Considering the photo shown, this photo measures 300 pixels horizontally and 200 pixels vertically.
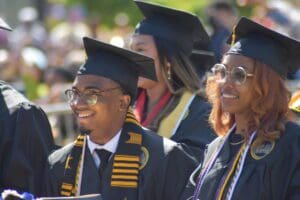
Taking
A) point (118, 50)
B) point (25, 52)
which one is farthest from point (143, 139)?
point (25, 52)

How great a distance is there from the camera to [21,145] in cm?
724

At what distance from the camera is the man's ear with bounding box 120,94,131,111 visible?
270 inches

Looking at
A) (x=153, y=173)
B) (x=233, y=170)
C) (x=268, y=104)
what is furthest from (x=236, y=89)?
(x=153, y=173)

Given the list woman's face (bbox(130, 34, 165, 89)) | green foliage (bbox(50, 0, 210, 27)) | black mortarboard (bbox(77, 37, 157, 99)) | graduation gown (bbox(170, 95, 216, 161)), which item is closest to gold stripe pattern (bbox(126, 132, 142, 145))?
black mortarboard (bbox(77, 37, 157, 99))

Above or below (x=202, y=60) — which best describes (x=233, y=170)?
below

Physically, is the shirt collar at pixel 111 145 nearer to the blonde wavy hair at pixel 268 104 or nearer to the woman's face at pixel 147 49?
the blonde wavy hair at pixel 268 104

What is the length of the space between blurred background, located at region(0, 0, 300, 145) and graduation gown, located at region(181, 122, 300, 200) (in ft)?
7.28

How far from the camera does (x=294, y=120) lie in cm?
624

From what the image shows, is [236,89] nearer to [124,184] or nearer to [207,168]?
[207,168]

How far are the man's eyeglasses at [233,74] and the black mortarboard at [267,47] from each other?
0.39 ft

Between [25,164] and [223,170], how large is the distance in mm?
1576

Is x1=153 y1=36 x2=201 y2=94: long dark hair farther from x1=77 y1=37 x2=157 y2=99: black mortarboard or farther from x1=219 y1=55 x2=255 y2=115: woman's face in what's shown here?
x1=219 y1=55 x2=255 y2=115: woman's face

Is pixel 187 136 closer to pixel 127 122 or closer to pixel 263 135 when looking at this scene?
pixel 127 122

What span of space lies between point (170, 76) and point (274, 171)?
2310mm
